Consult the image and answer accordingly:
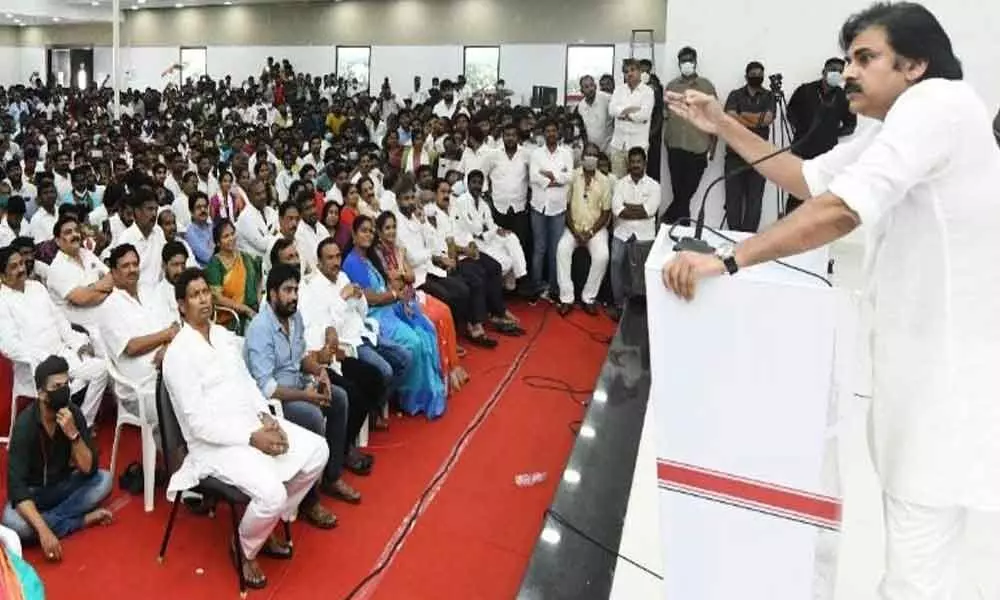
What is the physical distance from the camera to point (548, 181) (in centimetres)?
610

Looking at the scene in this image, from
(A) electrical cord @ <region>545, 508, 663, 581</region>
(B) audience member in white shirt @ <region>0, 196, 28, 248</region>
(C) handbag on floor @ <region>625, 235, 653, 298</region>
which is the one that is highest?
(B) audience member in white shirt @ <region>0, 196, 28, 248</region>

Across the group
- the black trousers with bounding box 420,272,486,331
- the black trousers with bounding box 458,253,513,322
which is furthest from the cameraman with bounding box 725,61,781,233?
the black trousers with bounding box 420,272,486,331

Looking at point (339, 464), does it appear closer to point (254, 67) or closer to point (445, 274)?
point (445, 274)

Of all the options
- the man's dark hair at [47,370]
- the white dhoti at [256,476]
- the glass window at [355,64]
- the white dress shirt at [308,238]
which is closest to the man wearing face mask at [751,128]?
the white dress shirt at [308,238]

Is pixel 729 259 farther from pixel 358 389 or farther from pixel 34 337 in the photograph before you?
pixel 34 337

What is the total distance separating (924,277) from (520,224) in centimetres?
506

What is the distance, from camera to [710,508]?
1.47 meters

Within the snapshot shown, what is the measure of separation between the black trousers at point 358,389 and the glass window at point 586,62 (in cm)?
1049

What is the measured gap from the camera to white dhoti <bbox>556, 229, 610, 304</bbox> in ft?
20.0

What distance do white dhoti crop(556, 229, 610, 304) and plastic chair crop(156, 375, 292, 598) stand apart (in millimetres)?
3543

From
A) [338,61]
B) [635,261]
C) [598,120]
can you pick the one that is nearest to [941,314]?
[635,261]

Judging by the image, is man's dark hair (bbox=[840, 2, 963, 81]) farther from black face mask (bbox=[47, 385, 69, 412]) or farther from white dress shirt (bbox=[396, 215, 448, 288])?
white dress shirt (bbox=[396, 215, 448, 288])

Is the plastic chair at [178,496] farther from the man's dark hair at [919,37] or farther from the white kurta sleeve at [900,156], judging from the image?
the man's dark hair at [919,37]

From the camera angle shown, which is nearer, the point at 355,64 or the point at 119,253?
the point at 119,253
